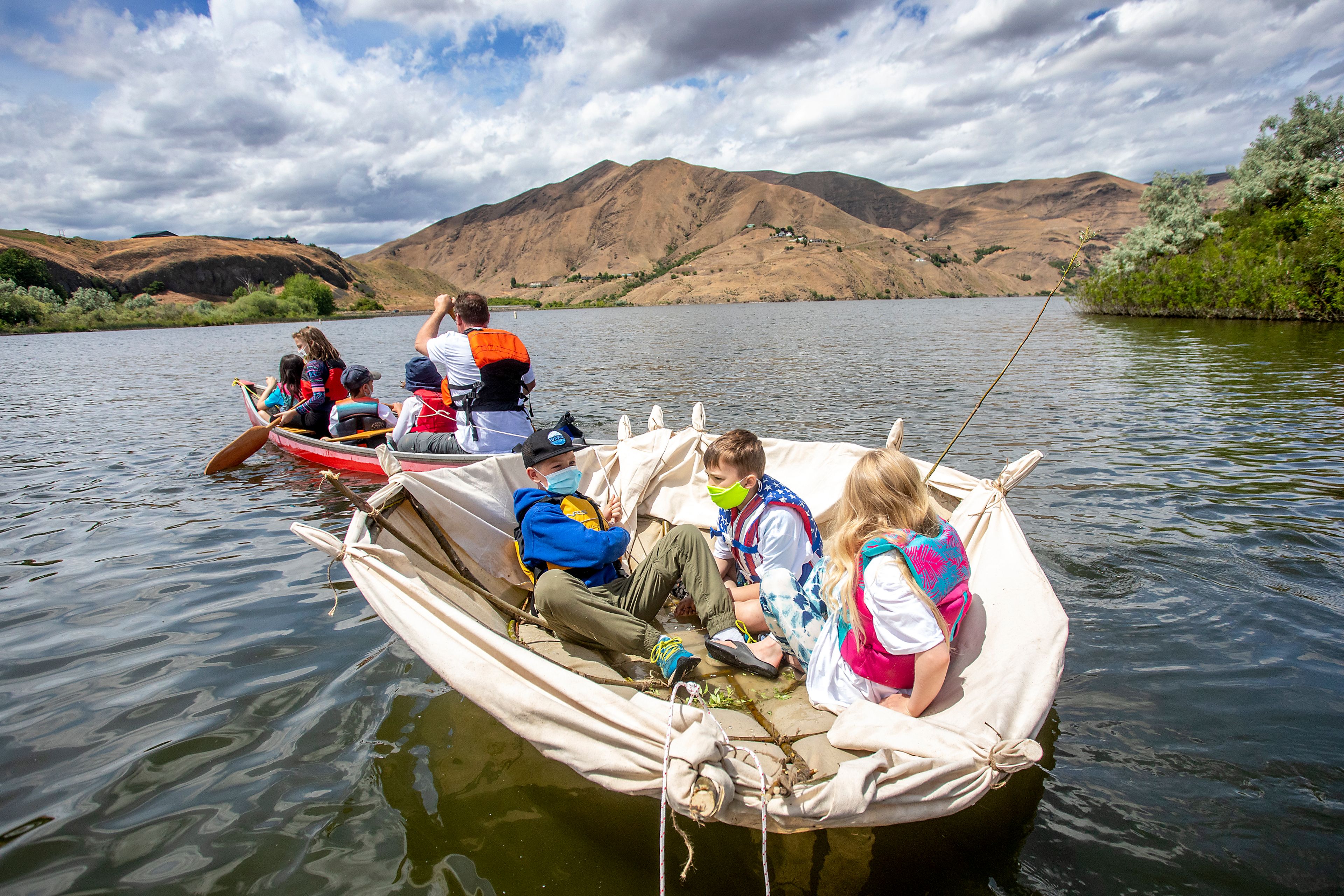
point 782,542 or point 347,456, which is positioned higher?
point 782,542

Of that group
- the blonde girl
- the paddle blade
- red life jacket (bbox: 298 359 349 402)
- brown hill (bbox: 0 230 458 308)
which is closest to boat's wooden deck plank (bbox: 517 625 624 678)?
the blonde girl

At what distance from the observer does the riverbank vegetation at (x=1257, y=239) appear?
2542cm

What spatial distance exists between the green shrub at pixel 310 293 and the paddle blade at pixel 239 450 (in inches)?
3840

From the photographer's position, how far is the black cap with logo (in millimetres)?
4098

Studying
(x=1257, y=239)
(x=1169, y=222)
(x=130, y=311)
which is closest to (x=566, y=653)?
(x=1257, y=239)

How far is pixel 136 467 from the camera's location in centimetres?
1067

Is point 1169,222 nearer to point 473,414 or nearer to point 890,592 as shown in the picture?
point 473,414

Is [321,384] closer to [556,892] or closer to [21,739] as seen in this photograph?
[21,739]

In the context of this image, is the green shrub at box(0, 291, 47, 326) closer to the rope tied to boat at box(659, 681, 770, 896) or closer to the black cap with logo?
the black cap with logo

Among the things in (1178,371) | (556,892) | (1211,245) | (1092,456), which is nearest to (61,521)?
(556,892)

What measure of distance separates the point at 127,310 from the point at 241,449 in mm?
83985

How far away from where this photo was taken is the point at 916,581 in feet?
8.59

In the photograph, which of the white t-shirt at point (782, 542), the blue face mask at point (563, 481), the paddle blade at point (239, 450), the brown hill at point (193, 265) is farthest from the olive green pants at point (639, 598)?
the brown hill at point (193, 265)

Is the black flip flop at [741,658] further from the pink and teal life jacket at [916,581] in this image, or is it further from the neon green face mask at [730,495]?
the neon green face mask at [730,495]
